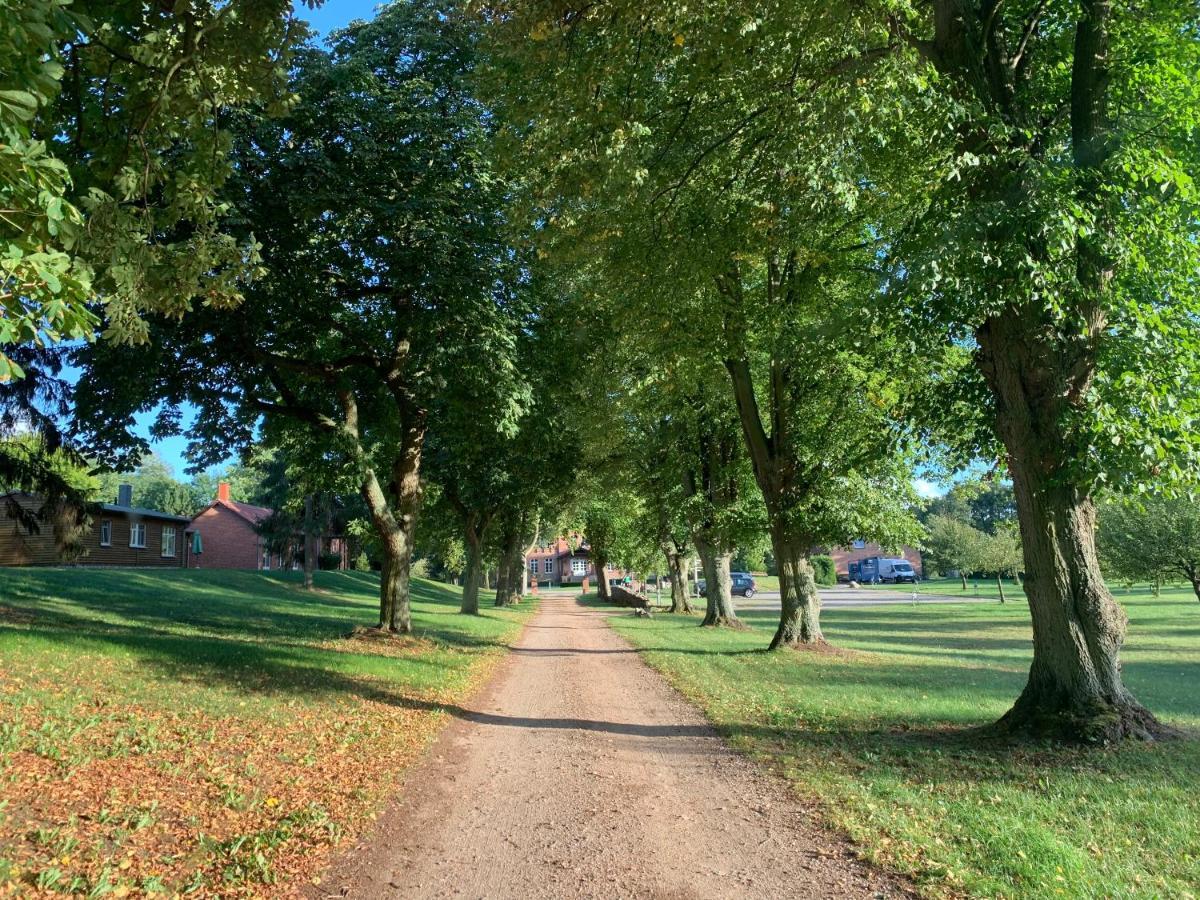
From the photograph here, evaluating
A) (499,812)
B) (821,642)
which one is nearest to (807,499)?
(821,642)

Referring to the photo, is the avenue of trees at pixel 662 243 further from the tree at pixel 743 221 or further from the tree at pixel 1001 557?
the tree at pixel 1001 557

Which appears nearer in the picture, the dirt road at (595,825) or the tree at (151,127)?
the dirt road at (595,825)

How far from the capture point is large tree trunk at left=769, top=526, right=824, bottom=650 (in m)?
16.3

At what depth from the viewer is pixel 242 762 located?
6258mm

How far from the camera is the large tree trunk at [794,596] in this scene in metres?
16.3

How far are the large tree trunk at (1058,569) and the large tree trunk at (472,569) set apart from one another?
22.2 metres

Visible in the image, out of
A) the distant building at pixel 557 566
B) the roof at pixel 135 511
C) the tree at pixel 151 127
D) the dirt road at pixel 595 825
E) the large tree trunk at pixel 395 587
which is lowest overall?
the distant building at pixel 557 566

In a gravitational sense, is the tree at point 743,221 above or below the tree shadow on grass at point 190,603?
above

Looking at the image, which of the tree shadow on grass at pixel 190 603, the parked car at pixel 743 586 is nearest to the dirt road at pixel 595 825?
the tree shadow on grass at pixel 190 603

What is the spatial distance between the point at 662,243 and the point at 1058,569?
654cm

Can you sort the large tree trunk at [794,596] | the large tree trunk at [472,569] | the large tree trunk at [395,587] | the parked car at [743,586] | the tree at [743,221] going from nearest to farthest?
the tree at [743,221] → the large tree trunk at [395,587] → the large tree trunk at [794,596] → the large tree trunk at [472,569] → the parked car at [743,586]

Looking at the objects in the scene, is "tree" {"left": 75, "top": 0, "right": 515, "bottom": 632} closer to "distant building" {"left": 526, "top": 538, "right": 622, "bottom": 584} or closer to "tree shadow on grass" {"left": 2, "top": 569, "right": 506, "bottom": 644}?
"tree shadow on grass" {"left": 2, "top": 569, "right": 506, "bottom": 644}

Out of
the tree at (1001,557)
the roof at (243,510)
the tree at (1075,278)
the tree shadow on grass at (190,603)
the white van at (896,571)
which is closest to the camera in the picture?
the tree at (1075,278)

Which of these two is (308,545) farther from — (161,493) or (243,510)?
(161,493)
